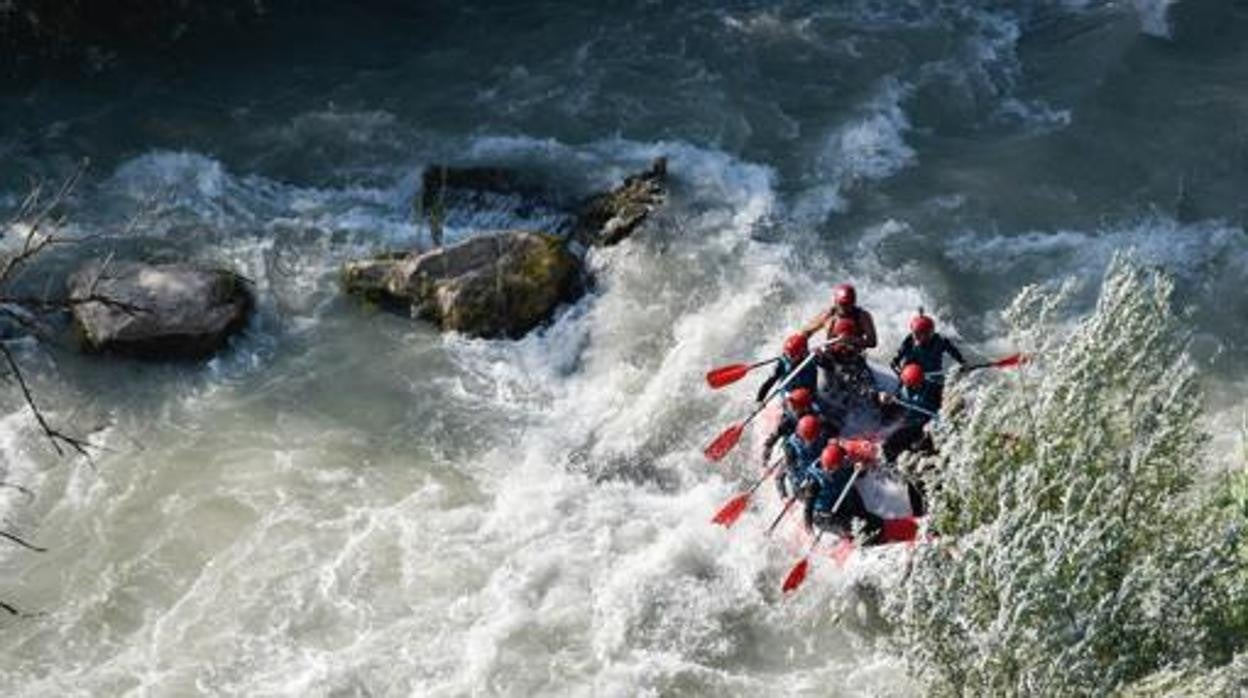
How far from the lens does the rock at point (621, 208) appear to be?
14648mm

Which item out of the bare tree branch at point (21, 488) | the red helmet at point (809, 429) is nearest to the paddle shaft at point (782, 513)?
the red helmet at point (809, 429)

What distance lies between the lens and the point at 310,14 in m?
18.2

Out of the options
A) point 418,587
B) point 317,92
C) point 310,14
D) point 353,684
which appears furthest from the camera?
point 310,14

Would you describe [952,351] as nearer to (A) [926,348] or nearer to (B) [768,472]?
(A) [926,348]

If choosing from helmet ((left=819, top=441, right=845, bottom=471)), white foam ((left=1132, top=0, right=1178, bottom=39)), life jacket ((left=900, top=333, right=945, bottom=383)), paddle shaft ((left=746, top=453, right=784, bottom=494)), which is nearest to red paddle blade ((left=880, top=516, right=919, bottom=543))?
helmet ((left=819, top=441, right=845, bottom=471))

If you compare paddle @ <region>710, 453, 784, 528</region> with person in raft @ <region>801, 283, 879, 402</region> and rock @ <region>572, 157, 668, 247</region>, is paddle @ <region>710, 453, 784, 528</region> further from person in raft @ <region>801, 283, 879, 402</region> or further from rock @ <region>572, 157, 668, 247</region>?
rock @ <region>572, 157, 668, 247</region>

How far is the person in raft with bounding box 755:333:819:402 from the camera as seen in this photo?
12.4m

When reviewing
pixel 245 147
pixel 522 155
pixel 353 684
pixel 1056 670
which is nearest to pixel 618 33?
pixel 522 155

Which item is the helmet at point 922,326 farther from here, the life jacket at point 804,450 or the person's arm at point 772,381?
the life jacket at point 804,450

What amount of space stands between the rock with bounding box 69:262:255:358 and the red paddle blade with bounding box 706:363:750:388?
4380 mm

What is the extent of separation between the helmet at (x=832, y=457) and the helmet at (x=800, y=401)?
0.69 meters

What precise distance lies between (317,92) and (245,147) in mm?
1277

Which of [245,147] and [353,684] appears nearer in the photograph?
[353,684]

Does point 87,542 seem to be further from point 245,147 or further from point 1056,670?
point 1056,670
